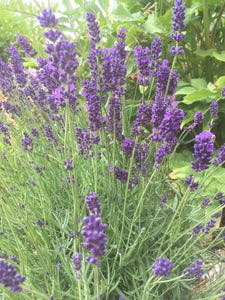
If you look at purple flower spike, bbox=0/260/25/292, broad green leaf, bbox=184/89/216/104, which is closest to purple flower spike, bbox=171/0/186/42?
broad green leaf, bbox=184/89/216/104

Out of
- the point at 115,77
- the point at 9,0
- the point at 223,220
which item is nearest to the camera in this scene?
the point at 115,77

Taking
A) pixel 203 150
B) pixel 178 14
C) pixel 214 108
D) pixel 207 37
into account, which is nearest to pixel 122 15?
pixel 207 37

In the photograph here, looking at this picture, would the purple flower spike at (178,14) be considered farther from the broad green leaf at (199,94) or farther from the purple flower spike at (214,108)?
the broad green leaf at (199,94)

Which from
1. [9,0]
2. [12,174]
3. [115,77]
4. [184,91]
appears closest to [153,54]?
[115,77]

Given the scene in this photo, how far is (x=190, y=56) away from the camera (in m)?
2.43

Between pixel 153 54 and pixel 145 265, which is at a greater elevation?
pixel 153 54

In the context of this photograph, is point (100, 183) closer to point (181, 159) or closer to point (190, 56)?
point (181, 159)

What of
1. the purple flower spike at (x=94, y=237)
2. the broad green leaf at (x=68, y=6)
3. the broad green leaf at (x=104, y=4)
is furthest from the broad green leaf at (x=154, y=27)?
the purple flower spike at (x=94, y=237)

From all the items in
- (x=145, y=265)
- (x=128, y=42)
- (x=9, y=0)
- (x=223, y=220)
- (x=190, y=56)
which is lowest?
(x=223, y=220)

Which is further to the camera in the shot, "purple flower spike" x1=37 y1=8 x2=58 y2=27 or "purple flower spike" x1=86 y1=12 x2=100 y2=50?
"purple flower spike" x1=86 y1=12 x2=100 y2=50

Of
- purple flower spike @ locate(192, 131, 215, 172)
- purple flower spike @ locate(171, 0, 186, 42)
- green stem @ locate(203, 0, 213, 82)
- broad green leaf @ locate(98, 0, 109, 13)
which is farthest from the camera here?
broad green leaf @ locate(98, 0, 109, 13)

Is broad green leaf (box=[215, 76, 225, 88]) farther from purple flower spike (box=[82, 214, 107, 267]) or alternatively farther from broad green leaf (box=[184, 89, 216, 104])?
purple flower spike (box=[82, 214, 107, 267])

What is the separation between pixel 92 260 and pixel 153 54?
47.5 inches

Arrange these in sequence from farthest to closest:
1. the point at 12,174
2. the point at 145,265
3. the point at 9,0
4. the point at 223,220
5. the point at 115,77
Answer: the point at 9,0
the point at 223,220
the point at 12,174
the point at 145,265
the point at 115,77
